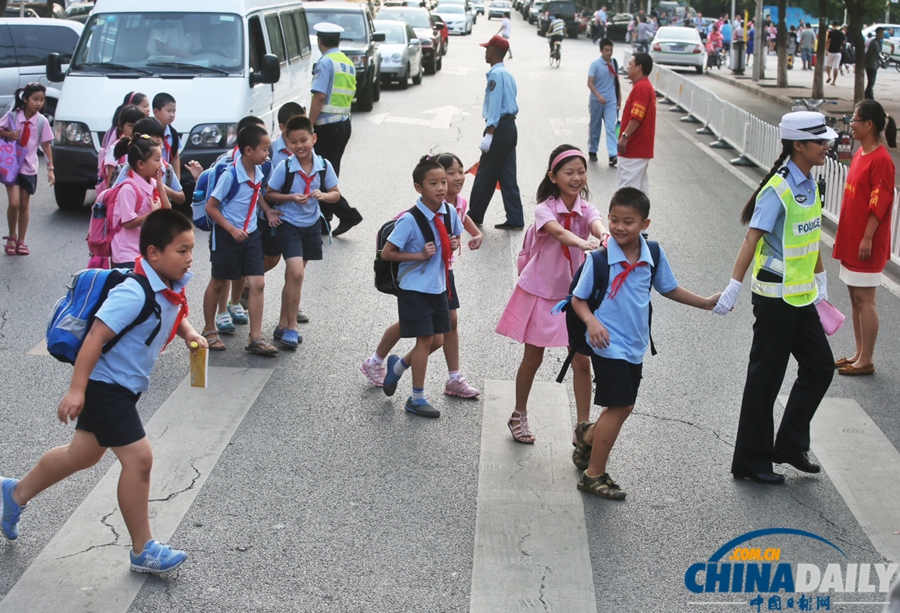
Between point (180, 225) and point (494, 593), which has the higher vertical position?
point (180, 225)

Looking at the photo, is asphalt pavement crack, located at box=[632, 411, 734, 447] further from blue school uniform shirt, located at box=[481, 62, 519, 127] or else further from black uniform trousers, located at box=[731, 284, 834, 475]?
blue school uniform shirt, located at box=[481, 62, 519, 127]

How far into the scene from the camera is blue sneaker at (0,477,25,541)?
4.69 m

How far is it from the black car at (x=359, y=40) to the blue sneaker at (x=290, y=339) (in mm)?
13205

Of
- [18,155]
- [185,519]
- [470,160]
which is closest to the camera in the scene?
[185,519]

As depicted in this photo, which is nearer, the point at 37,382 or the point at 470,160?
the point at 37,382

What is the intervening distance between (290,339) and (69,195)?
5600 millimetres

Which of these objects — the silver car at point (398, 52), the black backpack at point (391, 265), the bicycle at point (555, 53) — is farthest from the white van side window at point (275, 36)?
the bicycle at point (555, 53)

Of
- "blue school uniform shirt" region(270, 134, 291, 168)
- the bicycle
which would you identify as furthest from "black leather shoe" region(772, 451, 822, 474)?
the bicycle

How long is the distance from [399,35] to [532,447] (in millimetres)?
20443

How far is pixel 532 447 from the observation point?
240 inches

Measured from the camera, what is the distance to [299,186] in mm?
7621

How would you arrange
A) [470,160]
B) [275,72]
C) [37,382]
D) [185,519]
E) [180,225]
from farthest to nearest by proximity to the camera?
[470,160]
[275,72]
[37,382]
[185,519]
[180,225]

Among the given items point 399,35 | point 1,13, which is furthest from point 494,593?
point 1,13

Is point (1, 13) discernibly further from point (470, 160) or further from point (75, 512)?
point (75, 512)
